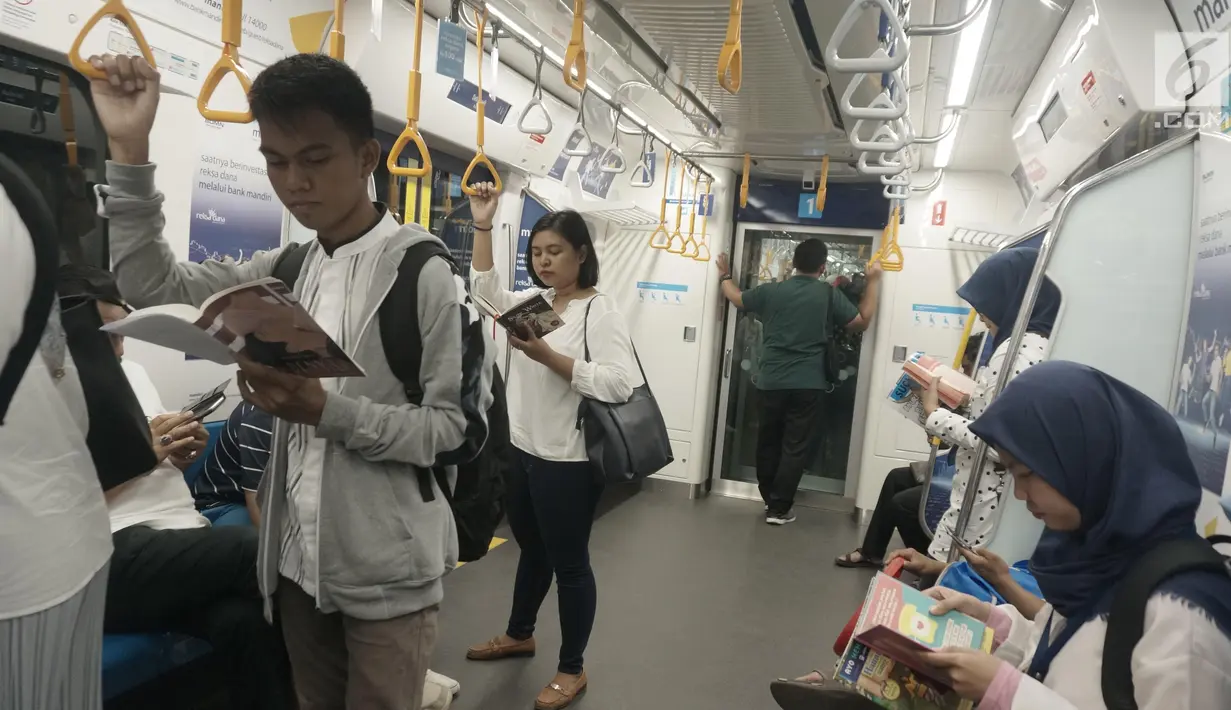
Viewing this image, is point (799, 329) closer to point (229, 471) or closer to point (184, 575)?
point (229, 471)

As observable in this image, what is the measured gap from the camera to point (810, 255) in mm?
5301

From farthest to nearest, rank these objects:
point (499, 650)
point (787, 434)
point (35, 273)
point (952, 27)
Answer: point (787, 434)
point (499, 650)
point (952, 27)
point (35, 273)

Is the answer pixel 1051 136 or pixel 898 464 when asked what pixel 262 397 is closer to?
pixel 1051 136

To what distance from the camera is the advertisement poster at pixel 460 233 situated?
427 centimetres

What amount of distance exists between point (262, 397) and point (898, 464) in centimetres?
513

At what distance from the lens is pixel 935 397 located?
273 cm

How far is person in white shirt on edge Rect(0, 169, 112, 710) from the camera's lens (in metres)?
1.01

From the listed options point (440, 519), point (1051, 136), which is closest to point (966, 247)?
point (1051, 136)

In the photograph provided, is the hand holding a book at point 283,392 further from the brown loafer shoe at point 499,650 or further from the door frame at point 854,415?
the door frame at point 854,415

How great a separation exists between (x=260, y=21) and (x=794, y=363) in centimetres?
395

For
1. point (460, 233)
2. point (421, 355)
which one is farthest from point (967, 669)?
point (460, 233)

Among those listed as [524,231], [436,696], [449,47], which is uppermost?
[449,47]

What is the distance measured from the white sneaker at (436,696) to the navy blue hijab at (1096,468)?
194cm

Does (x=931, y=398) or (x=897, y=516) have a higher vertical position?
(x=931, y=398)
